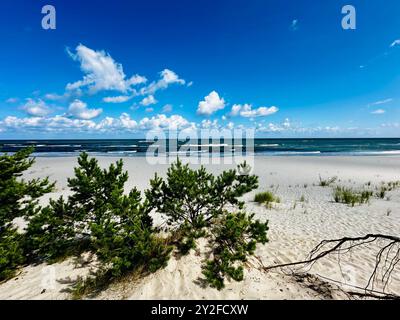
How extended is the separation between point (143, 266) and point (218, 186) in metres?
2.41

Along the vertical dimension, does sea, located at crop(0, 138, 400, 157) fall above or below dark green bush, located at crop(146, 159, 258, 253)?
above

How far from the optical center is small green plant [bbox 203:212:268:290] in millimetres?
3797

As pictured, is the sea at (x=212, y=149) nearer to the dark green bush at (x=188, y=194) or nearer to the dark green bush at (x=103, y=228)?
the dark green bush at (x=103, y=228)

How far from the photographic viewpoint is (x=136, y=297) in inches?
144

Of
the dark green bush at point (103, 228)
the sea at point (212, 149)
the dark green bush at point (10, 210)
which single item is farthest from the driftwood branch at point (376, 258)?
the sea at point (212, 149)

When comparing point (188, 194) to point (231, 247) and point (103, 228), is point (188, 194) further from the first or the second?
point (103, 228)

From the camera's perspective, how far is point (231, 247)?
468 cm

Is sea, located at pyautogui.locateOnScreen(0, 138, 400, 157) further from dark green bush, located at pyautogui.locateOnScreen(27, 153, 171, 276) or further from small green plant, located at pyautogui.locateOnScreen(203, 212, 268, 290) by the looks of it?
small green plant, located at pyautogui.locateOnScreen(203, 212, 268, 290)

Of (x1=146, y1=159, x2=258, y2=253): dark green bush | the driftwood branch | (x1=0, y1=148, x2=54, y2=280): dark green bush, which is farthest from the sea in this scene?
the driftwood branch

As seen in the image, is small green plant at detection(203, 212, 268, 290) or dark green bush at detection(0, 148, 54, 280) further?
dark green bush at detection(0, 148, 54, 280)

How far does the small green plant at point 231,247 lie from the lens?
3.80 metres
